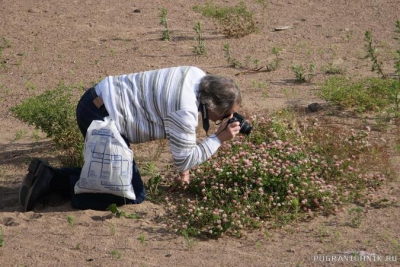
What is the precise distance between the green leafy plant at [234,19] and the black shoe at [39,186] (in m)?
4.51

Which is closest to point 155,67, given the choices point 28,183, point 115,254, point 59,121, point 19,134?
point 19,134

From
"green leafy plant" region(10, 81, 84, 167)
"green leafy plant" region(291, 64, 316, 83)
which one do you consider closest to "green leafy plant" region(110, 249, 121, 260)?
"green leafy plant" region(10, 81, 84, 167)

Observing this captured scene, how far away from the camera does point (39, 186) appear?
5824 mm

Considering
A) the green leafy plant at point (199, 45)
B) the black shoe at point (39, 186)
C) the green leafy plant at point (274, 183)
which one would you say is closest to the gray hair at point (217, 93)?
the green leafy plant at point (274, 183)

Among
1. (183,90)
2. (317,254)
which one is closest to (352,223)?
(317,254)

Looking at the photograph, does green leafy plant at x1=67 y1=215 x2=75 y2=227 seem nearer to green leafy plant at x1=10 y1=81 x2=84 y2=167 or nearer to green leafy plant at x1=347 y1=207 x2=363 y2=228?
green leafy plant at x1=10 y1=81 x2=84 y2=167

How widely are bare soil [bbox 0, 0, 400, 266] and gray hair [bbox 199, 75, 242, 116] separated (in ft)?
2.91

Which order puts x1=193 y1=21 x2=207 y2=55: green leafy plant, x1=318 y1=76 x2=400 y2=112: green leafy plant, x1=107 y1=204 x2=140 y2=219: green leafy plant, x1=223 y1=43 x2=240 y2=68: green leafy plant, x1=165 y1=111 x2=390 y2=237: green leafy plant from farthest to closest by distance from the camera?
x1=193 y1=21 x2=207 y2=55: green leafy plant, x1=223 y1=43 x2=240 y2=68: green leafy plant, x1=318 y1=76 x2=400 y2=112: green leafy plant, x1=107 y1=204 x2=140 y2=219: green leafy plant, x1=165 y1=111 x2=390 y2=237: green leafy plant

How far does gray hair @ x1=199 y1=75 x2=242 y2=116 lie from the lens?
5.38 meters

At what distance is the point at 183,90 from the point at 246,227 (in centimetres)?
102

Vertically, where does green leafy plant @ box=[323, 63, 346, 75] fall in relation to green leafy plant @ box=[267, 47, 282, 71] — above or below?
below

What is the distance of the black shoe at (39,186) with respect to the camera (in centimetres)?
583

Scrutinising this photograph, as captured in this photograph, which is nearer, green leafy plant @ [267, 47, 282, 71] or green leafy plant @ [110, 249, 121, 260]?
green leafy plant @ [110, 249, 121, 260]

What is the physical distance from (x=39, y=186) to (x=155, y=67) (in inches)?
132
